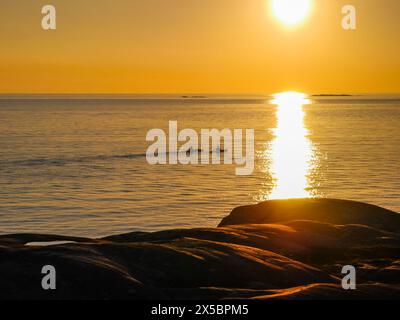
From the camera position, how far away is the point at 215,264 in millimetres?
17625

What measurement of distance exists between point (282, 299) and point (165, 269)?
3.32 metres

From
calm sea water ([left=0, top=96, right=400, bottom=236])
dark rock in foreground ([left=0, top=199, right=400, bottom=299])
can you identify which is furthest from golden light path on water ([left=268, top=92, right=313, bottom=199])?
dark rock in foreground ([left=0, top=199, right=400, bottom=299])

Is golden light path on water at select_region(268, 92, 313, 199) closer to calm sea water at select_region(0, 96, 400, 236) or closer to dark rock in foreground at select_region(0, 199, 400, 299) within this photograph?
calm sea water at select_region(0, 96, 400, 236)

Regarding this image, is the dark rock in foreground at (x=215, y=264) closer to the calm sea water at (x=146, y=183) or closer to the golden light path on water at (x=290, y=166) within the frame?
the calm sea water at (x=146, y=183)

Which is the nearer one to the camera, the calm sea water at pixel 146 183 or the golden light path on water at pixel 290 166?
the calm sea water at pixel 146 183

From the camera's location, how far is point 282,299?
14.7 m

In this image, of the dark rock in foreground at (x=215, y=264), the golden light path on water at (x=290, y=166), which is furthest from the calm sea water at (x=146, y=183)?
the dark rock in foreground at (x=215, y=264)

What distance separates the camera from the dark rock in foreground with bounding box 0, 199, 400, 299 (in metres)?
15.3

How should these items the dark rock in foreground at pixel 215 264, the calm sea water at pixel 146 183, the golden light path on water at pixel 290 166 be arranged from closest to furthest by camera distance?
the dark rock in foreground at pixel 215 264 < the calm sea water at pixel 146 183 < the golden light path on water at pixel 290 166

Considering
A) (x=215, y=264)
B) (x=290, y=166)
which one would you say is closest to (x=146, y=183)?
(x=290, y=166)

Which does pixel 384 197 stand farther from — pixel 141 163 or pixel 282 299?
pixel 282 299

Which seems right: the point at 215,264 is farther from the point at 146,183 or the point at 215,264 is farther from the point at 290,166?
the point at 290,166

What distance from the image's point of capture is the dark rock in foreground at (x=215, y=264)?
603 inches
